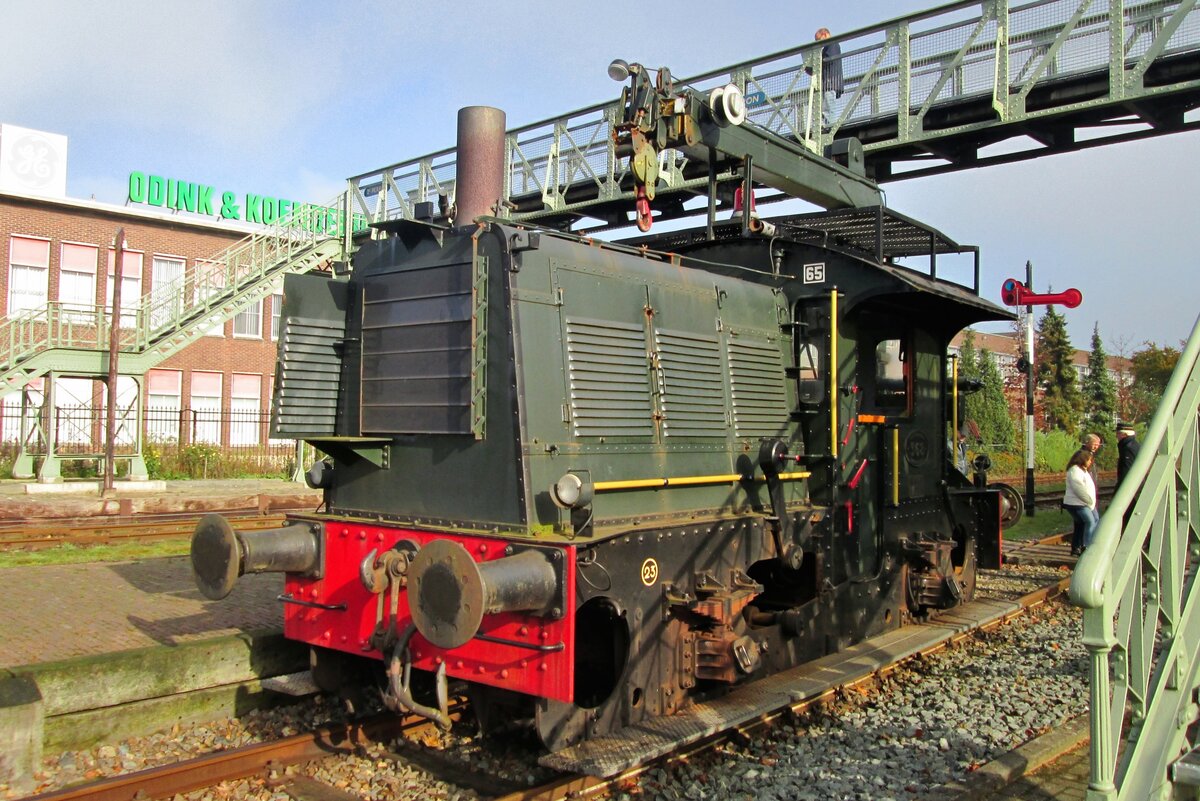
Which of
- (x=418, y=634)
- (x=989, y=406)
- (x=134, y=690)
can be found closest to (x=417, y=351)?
(x=418, y=634)

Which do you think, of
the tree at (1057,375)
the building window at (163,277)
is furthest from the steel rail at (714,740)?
the tree at (1057,375)

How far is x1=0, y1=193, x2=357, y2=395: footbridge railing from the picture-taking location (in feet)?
62.3

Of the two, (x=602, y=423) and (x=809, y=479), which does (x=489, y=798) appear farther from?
(x=809, y=479)

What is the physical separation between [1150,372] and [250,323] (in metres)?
38.2

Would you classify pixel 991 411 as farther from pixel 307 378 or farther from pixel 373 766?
pixel 373 766

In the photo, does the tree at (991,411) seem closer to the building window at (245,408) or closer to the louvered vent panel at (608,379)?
the building window at (245,408)

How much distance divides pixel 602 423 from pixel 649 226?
6.18ft

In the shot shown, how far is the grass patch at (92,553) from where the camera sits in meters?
9.92

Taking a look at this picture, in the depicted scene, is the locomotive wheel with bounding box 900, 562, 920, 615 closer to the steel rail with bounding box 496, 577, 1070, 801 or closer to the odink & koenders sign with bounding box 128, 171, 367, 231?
the steel rail with bounding box 496, 577, 1070, 801

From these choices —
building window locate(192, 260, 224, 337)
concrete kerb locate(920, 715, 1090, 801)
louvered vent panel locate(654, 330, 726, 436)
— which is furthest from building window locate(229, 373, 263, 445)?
concrete kerb locate(920, 715, 1090, 801)

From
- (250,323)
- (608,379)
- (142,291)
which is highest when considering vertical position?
(142,291)

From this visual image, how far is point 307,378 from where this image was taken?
6004mm

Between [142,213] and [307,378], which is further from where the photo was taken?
[142,213]

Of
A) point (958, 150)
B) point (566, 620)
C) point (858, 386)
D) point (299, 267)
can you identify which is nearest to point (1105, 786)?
point (566, 620)
